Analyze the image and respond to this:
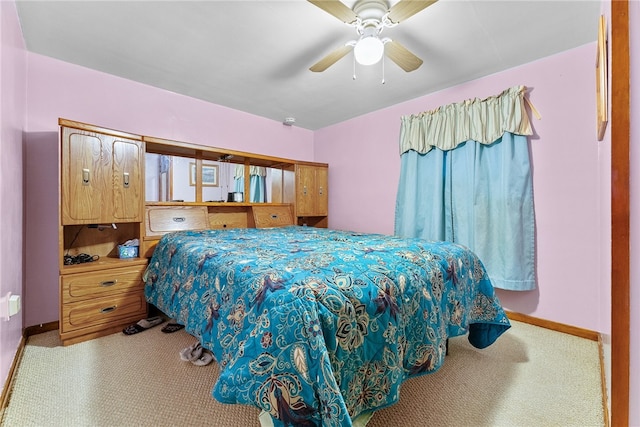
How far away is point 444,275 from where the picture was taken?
59.2 inches

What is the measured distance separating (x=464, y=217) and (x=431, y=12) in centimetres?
177

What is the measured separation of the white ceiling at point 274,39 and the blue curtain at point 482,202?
75 cm

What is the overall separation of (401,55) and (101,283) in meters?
2.82

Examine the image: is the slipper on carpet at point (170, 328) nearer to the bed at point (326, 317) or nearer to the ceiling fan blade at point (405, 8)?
the bed at point (326, 317)

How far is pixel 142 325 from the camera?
230 centimetres

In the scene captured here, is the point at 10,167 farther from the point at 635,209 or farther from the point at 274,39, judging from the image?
the point at 635,209

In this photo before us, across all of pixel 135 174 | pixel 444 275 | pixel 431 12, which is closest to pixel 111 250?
pixel 135 174

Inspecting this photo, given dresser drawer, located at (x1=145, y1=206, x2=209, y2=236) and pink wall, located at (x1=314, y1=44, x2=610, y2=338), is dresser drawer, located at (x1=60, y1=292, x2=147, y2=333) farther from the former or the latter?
pink wall, located at (x1=314, y1=44, x2=610, y2=338)

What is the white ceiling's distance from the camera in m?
1.76

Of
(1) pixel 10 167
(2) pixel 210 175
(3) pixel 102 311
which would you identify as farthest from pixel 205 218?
(1) pixel 10 167

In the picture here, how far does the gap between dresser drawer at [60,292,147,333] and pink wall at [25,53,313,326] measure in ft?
1.60

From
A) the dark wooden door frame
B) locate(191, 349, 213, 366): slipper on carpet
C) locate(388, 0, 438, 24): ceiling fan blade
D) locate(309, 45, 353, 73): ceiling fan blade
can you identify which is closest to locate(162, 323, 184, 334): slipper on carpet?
locate(191, 349, 213, 366): slipper on carpet

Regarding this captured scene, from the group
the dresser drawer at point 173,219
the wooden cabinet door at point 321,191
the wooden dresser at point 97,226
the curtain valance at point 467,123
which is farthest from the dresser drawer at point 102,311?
the curtain valance at point 467,123

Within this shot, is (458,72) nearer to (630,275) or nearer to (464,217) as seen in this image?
(464,217)
